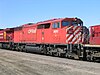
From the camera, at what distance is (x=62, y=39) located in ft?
76.6

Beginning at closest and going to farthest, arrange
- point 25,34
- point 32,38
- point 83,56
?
1. point 83,56
2. point 32,38
3. point 25,34

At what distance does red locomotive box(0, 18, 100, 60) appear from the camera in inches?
785

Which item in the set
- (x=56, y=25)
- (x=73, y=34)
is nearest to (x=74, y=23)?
(x=73, y=34)

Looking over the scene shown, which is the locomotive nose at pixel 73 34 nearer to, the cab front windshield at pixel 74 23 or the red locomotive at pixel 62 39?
the red locomotive at pixel 62 39

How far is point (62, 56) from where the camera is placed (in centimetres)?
2369

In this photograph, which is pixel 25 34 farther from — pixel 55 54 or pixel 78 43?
pixel 78 43

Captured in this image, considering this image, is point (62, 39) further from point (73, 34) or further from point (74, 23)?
point (74, 23)

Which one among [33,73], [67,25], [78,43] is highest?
[67,25]

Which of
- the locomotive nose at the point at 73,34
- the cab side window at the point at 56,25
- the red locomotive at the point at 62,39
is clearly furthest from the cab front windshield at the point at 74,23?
the locomotive nose at the point at 73,34

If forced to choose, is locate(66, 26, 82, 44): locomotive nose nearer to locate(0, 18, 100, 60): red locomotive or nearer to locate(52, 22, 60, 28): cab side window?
locate(0, 18, 100, 60): red locomotive

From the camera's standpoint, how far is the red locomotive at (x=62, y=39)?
19.9 m

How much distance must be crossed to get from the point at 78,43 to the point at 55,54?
12.6ft

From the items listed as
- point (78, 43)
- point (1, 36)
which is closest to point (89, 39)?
point (78, 43)

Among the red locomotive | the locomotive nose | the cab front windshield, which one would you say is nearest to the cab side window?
the red locomotive
